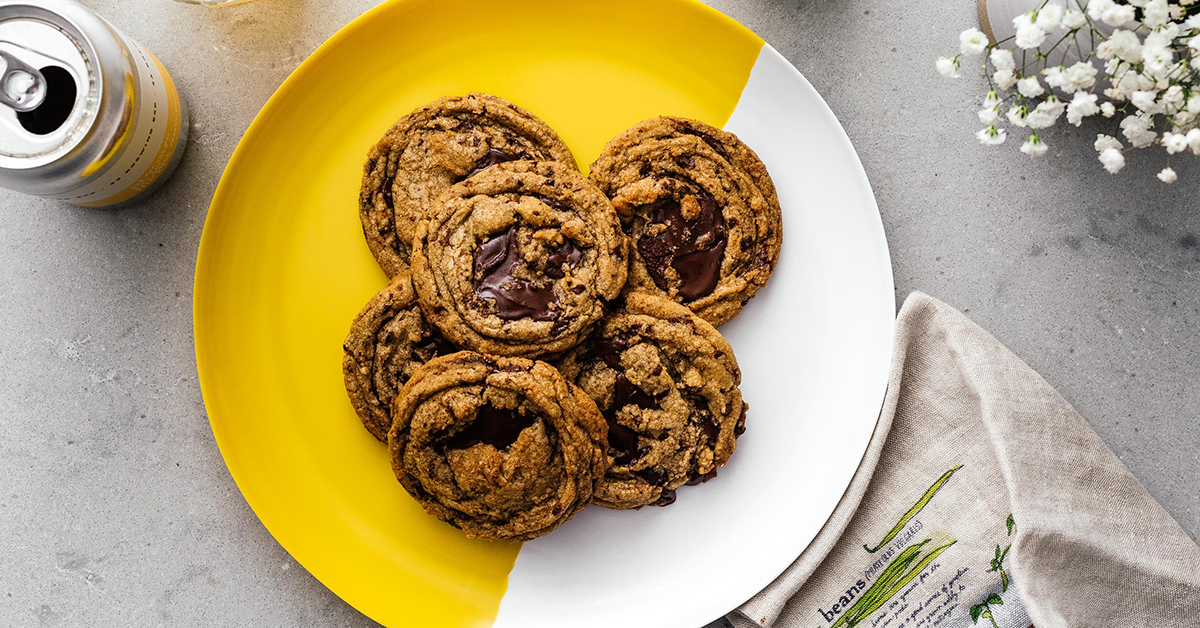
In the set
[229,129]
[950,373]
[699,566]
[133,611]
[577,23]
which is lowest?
[133,611]

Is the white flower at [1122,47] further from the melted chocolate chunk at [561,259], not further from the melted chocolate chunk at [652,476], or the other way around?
the melted chocolate chunk at [652,476]

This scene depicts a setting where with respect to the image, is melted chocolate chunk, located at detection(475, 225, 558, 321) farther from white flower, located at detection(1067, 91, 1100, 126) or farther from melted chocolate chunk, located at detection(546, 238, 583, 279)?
white flower, located at detection(1067, 91, 1100, 126)

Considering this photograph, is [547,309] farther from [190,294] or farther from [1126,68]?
[1126,68]

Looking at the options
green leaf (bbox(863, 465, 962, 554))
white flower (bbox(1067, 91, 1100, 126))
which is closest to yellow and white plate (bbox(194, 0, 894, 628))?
green leaf (bbox(863, 465, 962, 554))

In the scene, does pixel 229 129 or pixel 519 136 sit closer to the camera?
pixel 519 136

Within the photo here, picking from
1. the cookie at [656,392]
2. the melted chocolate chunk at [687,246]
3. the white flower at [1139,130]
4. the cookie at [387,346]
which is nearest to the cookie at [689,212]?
the melted chocolate chunk at [687,246]

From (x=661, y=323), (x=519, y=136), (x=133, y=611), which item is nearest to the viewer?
(x=661, y=323)

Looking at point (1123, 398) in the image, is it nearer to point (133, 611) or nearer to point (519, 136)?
point (519, 136)

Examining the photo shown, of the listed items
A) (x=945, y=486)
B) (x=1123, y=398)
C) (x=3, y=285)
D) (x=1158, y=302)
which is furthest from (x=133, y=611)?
(x=1158, y=302)
